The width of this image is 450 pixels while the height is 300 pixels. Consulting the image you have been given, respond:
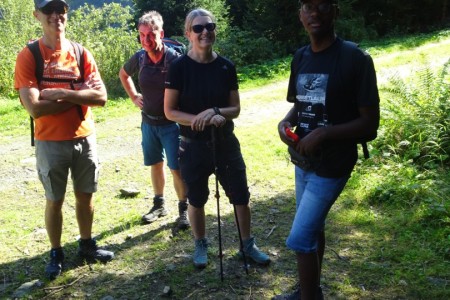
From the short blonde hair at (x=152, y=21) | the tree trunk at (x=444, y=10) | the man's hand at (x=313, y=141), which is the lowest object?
the man's hand at (x=313, y=141)

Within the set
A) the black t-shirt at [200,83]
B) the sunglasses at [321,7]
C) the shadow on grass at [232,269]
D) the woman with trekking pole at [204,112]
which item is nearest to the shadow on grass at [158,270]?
the shadow on grass at [232,269]

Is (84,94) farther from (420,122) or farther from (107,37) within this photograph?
(107,37)

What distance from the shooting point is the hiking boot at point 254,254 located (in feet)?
13.8

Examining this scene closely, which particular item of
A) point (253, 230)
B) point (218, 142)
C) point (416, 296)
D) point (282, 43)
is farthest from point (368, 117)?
point (282, 43)

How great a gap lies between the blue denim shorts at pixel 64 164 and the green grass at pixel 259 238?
85 centimetres

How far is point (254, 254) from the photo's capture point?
425 cm

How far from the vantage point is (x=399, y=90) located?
7.17m

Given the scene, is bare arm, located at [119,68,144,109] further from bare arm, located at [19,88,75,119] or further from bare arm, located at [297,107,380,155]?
bare arm, located at [297,107,380,155]

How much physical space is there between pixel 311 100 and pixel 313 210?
725 mm

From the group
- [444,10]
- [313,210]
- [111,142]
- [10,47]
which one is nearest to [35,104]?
[313,210]

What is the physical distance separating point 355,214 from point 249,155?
2603mm

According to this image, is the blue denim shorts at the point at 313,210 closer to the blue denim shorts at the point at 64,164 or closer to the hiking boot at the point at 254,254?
the hiking boot at the point at 254,254

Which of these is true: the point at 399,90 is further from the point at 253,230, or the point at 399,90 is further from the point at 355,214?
the point at 253,230

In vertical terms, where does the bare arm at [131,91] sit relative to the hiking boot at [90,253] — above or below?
above
